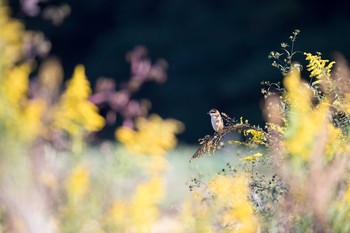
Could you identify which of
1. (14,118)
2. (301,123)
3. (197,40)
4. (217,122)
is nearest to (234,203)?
(301,123)

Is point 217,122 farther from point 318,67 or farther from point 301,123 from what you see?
point 301,123

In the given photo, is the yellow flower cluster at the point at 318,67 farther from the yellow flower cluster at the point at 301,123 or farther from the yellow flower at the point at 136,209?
the yellow flower at the point at 136,209

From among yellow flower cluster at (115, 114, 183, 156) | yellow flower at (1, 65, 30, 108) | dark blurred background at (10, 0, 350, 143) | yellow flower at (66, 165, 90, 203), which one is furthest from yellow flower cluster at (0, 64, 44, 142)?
dark blurred background at (10, 0, 350, 143)

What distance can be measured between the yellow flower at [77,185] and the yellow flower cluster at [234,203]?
1.53 ft

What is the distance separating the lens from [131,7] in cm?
2252

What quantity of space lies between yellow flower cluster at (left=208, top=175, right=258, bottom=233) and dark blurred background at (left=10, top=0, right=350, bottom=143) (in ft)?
49.2

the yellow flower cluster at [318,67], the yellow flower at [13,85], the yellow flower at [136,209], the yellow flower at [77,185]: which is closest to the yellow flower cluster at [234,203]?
the yellow flower at [136,209]

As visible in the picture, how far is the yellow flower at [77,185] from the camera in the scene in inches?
138

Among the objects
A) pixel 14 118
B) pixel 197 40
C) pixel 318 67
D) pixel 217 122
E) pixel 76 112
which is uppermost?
pixel 197 40

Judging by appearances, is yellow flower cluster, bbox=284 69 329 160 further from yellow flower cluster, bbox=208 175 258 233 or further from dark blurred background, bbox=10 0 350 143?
dark blurred background, bbox=10 0 350 143

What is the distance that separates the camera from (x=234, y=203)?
12.2 ft

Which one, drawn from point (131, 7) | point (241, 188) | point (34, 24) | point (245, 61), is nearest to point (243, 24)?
point (245, 61)

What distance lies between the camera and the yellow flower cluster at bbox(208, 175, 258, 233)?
12.0 ft

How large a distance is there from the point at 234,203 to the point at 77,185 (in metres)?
0.62
